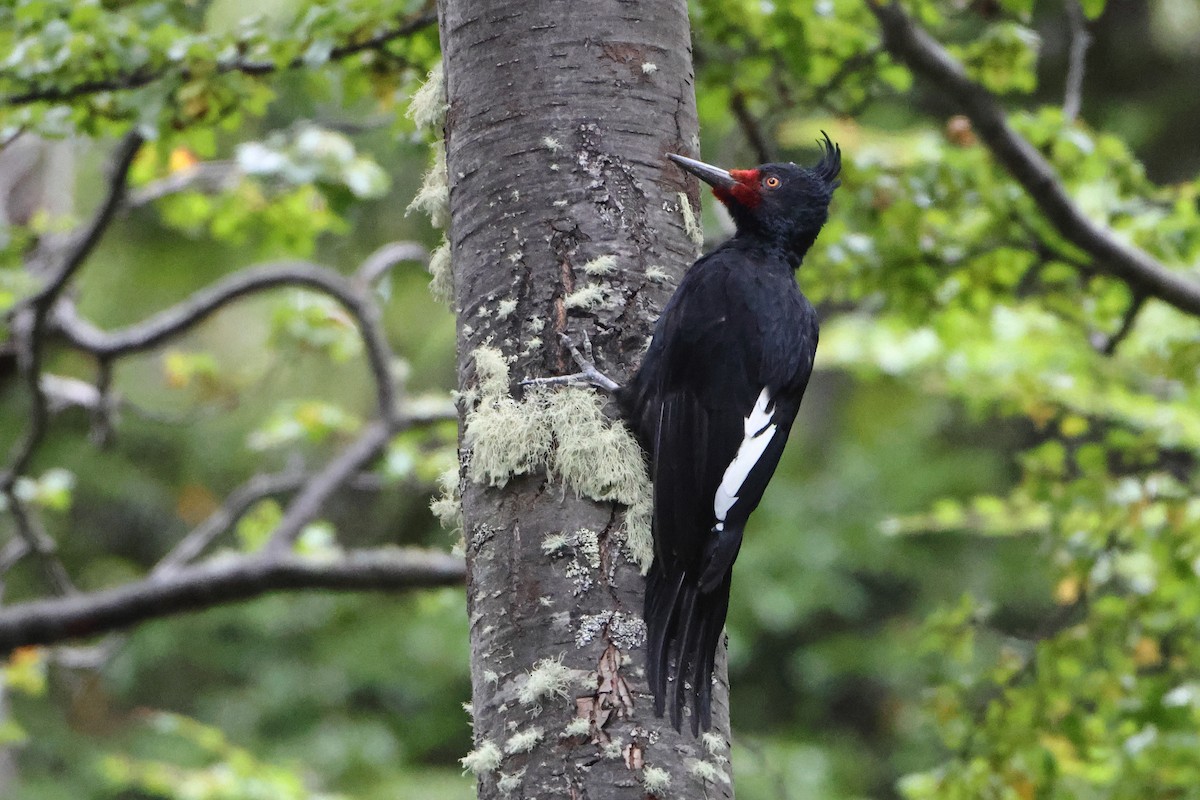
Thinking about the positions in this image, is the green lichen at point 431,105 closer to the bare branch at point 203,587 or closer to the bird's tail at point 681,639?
the bird's tail at point 681,639

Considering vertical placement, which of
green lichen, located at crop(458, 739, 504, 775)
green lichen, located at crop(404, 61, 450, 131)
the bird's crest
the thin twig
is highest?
the thin twig

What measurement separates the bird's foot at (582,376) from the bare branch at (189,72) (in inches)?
57.3

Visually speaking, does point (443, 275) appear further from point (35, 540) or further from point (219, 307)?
point (35, 540)

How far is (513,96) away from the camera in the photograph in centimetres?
196

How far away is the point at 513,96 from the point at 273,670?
6499mm

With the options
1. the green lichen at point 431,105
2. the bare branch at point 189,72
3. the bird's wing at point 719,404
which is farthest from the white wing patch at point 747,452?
the bare branch at point 189,72

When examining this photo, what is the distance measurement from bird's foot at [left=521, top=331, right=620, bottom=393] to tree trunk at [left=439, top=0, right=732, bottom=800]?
0.05 feet

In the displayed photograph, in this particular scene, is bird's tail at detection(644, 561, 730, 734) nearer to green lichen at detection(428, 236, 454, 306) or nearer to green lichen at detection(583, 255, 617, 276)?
green lichen at detection(583, 255, 617, 276)

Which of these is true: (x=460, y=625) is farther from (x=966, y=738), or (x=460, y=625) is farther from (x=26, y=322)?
(x=966, y=738)

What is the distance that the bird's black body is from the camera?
1.83 m

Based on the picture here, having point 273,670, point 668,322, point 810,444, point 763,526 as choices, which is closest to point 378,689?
point 273,670

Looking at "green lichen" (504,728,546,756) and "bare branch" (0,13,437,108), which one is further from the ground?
"bare branch" (0,13,437,108)

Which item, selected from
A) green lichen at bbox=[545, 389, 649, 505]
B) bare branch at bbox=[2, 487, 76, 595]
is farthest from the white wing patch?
bare branch at bbox=[2, 487, 76, 595]

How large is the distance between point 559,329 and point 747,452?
19.1 inches
